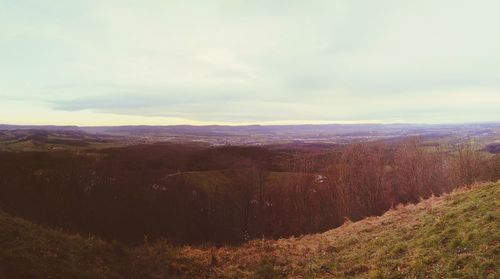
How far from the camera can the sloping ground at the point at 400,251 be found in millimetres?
12172

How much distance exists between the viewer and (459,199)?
66.7 ft

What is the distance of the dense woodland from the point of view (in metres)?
44.0

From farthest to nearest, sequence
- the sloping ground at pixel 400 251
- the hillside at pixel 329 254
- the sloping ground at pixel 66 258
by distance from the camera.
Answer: the sloping ground at pixel 66 258 → the hillside at pixel 329 254 → the sloping ground at pixel 400 251

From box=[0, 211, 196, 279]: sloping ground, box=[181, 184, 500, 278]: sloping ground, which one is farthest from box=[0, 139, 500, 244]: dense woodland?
box=[181, 184, 500, 278]: sloping ground

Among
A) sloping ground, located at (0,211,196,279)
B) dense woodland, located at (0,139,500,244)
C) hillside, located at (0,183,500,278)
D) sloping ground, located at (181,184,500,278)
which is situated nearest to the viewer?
sloping ground, located at (181,184,500,278)

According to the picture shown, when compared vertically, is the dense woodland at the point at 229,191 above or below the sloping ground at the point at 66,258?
below

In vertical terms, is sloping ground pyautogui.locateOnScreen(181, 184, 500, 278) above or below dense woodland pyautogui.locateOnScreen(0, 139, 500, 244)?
above

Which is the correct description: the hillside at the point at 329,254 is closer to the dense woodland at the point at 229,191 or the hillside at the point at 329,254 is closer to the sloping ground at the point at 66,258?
the sloping ground at the point at 66,258

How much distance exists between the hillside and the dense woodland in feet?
57.7

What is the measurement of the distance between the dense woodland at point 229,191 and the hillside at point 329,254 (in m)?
17.6

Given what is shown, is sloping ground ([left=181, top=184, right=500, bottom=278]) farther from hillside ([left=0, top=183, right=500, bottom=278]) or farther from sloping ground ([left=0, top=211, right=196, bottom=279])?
sloping ground ([left=0, top=211, right=196, bottom=279])

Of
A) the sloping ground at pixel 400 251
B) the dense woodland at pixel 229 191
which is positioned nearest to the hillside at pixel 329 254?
the sloping ground at pixel 400 251

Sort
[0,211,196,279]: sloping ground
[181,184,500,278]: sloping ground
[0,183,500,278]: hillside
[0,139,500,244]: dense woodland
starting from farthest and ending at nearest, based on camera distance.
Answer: [0,139,500,244]: dense woodland
[0,211,196,279]: sloping ground
[0,183,500,278]: hillside
[181,184,500,278]: sloping ground

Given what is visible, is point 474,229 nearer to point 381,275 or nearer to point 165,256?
point 381,275
